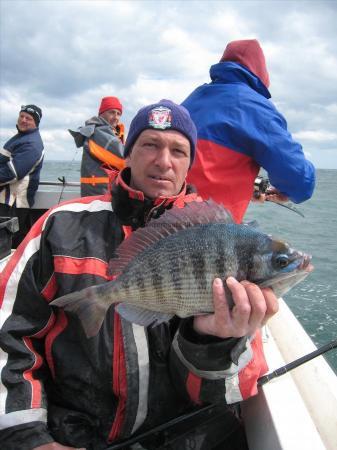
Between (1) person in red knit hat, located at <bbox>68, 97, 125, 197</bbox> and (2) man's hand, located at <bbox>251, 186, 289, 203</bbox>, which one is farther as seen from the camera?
(1) person in red knit hat, located at <bbox>68, 97, 125, 197</bbox>

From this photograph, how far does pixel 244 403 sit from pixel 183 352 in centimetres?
99

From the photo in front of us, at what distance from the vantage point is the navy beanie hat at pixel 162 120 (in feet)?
6.71

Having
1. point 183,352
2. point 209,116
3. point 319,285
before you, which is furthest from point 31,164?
point 319,285

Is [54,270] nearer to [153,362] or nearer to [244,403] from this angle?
[153,362]

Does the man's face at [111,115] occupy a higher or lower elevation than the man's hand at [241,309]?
higher

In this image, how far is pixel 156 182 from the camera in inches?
77.7

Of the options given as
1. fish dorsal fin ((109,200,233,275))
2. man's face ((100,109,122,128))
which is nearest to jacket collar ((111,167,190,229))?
fish dorsal fin ((109,200,233,275))

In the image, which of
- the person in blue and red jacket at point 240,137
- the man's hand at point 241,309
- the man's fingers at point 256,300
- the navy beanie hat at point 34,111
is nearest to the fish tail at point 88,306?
the man's hand at point 241,309

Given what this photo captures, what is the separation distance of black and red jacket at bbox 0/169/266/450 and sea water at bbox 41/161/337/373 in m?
2.66

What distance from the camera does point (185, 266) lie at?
1450 mm

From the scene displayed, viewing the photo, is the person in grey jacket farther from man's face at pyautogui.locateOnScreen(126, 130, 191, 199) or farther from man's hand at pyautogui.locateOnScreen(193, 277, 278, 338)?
man's hand at pyautogui.locateOnScreen(193, 277, 278, 338)

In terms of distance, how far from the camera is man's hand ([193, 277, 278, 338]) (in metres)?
1.35

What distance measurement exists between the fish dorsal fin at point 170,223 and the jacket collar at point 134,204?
0.28 meters

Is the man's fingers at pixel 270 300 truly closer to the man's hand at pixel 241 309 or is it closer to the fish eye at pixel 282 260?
the man's hand at pixel 241 309
